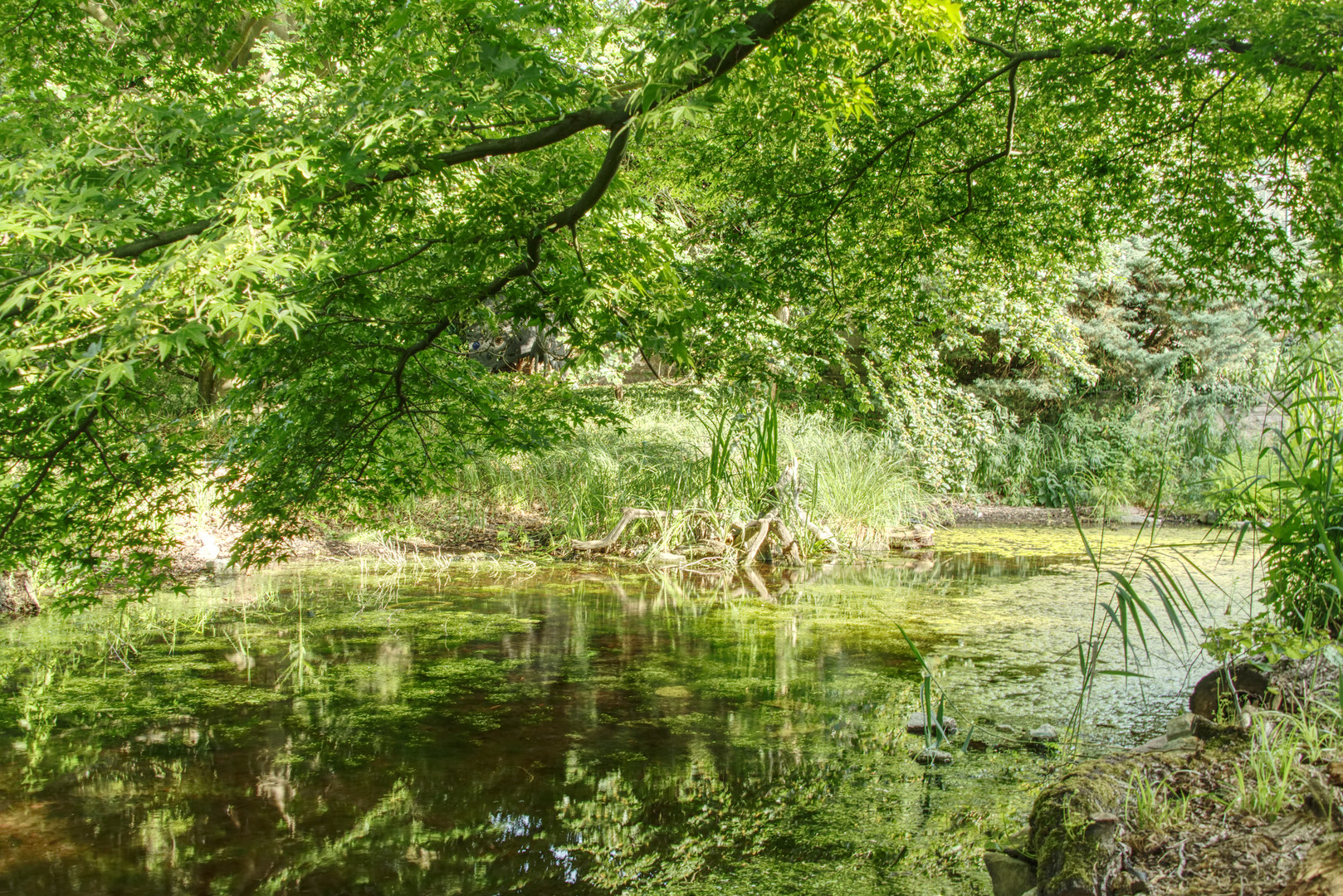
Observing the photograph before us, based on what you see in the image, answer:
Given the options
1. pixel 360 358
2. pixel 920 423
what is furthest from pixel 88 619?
pixel 920 423

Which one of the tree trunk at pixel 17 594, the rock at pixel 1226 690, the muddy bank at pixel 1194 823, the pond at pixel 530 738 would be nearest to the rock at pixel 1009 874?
the muddy bank at pixel 1194 823

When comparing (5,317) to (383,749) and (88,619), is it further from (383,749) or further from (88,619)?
(88,619)

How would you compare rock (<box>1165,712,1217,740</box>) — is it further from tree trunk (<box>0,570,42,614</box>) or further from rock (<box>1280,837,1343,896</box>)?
tree trunk (<box>0,570,42,614</box>)

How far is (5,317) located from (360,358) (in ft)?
3.87

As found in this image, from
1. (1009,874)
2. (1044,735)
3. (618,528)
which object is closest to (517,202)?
(1009,874)

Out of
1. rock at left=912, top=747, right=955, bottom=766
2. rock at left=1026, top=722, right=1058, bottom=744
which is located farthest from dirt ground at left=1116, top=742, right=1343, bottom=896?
rock at left=1026, top=722, right=1058, bottom=744

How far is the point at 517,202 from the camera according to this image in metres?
3.88

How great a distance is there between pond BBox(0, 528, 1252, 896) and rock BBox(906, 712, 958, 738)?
0.06 metres

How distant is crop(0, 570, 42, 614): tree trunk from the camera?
6145mm

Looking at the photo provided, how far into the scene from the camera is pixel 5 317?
2936 millimetres

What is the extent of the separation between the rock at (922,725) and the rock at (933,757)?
23 cm

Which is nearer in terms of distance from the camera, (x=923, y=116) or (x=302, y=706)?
(x=302, y=706)

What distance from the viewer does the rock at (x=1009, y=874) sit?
8.34 ft

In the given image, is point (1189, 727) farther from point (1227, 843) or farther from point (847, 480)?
point (847, 480)
